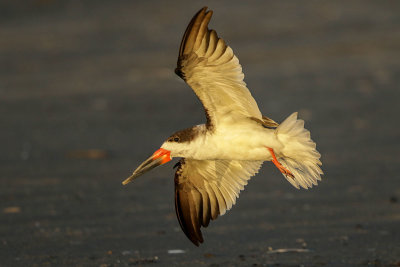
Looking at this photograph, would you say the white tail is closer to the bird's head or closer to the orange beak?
the bird's head

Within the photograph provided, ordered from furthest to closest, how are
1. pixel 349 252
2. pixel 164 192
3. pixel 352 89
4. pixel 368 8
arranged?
pixel 368 8, pixel 352 89, pixel 164 192, pixel 349 252

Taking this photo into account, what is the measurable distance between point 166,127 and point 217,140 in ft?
15.8

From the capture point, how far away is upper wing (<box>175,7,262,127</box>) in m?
5.51

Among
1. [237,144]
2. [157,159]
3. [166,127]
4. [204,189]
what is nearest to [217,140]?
[237,144]

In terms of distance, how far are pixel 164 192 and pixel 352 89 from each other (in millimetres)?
5230

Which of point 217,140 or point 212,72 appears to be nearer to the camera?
point 212,72

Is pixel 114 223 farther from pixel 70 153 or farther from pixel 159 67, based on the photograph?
pixel 159 67

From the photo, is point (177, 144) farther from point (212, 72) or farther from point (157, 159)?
point (212, 72)

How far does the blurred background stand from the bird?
430 mm

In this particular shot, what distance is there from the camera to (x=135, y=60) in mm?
14680

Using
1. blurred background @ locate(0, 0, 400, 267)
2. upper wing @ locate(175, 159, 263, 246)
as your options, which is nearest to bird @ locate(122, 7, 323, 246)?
upper wing @ locate(175, 159, 263, 246)

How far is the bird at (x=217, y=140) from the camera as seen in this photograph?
558 cm

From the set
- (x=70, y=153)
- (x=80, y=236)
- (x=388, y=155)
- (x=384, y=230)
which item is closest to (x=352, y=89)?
(x=388, y=155)

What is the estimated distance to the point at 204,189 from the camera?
6.45 m
